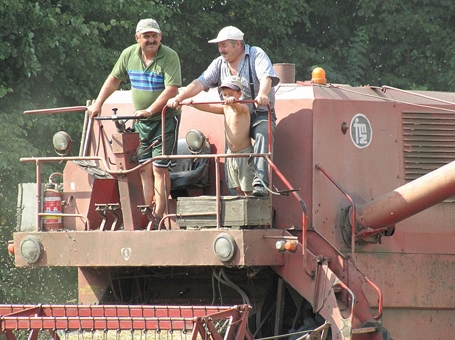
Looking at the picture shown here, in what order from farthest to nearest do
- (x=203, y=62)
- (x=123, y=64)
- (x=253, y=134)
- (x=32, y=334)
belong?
(x=203, y=62)
(x=123, y=64)
(x=253, y=134)
(x=32, y=334)

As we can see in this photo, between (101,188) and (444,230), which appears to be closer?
(101,188)

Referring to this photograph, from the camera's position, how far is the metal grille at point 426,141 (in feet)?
31.7

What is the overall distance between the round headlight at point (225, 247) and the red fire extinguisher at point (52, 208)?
1654mm

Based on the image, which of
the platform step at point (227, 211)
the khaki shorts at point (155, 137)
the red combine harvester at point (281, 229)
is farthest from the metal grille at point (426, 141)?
the khaki shorts at point (155, 137)

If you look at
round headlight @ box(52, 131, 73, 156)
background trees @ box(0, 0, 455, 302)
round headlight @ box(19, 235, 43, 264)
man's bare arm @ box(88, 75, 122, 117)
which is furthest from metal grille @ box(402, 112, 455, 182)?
background trees @ box(0, 0, 455, 302)

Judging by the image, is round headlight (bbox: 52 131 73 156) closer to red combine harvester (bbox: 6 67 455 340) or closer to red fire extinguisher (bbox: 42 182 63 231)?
red combine harvester (bbox: 6 67 455 340)

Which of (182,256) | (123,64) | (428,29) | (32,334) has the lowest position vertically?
(32,334)

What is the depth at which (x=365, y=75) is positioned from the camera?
18250 millimetres

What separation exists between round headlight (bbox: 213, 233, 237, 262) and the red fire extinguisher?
5.43ft

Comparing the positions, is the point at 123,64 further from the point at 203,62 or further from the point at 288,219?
the point at 203,62

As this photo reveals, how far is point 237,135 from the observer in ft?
28.2

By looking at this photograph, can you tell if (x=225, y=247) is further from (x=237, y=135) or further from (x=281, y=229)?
(x=237, y=135)

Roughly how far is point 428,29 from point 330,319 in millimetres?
10385

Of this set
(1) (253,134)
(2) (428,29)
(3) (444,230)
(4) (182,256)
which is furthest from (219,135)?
(2) (428,29)
